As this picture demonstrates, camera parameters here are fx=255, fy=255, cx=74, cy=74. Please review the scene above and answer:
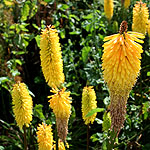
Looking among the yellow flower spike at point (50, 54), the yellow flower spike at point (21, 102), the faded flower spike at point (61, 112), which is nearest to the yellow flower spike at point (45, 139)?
the faded flower spike at point (61, 112)

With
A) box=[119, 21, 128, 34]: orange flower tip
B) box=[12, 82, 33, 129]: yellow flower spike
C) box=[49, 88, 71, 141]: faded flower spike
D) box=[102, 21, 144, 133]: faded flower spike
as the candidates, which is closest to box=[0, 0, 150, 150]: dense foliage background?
box=[12, 82, 33, 129]: yellow flower spike

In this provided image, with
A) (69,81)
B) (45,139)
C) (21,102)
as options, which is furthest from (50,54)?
(69,81)

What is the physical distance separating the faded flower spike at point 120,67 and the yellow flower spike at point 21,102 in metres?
1.21

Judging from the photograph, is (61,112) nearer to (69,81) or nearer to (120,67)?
(120,67)

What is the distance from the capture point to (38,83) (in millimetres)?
4973

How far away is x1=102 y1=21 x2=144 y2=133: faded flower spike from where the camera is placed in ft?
7.04

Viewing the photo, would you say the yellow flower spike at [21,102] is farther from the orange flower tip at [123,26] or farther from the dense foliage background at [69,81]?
the orange flower tip at [123,26]

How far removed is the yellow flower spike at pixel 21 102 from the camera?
118 inches

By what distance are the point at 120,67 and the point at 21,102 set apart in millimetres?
1391

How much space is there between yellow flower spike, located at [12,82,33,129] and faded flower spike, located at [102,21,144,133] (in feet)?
3.96

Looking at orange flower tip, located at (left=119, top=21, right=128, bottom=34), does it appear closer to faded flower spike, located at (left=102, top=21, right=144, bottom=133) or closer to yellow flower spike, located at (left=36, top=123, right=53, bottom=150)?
faded flower spike, located at (left=102, top=21, right=144, bottom=133)

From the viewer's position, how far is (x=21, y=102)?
9.90 feet

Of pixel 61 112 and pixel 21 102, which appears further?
pixel 21 102

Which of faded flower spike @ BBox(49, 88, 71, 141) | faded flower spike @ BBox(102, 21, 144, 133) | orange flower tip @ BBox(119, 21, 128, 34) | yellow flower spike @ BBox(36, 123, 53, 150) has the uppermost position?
orange flower tip @ BBox(119, 21, 128, 34)
